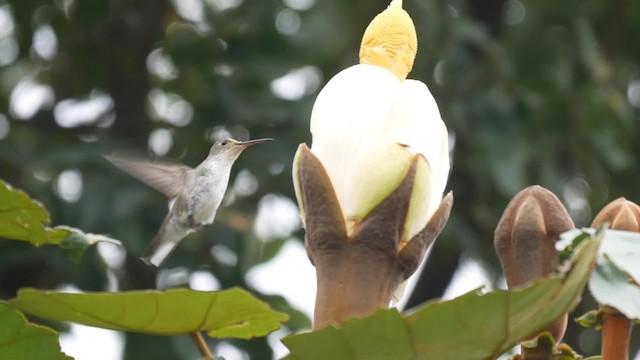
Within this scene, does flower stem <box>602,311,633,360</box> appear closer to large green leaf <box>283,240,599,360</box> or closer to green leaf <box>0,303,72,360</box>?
large green leaf <box>283,240,599,360</box>

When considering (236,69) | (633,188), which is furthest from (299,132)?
(633,188)

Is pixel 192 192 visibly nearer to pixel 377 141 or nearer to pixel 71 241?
pixel 71 241

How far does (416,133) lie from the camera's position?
75 centimetres

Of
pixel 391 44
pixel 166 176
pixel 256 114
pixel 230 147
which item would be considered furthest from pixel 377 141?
pixel 256 114

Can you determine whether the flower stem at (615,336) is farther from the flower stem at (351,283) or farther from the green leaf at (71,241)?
the green leaf at (71,241)

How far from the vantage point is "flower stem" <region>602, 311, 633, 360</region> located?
0.74 m

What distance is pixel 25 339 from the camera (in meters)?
0.79

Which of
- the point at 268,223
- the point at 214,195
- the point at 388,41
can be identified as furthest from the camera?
the point at 268,223

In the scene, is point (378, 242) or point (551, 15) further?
point (551, 15)

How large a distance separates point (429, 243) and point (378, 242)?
0.04 m

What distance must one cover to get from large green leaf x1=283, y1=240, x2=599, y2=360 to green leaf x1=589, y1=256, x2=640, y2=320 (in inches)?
3.6

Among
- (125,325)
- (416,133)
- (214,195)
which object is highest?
(416,133)

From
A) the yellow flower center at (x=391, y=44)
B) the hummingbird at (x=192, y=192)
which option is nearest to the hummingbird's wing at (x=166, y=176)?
the hummingbird at (x=192, y=192)

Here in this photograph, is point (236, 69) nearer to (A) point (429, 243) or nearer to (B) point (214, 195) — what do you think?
(B) point (214, 195)
